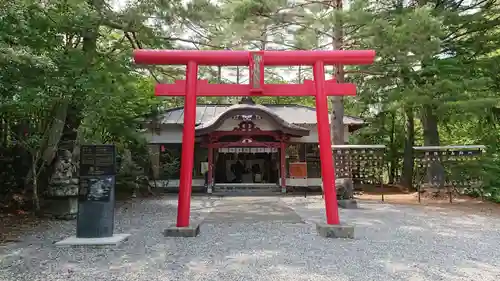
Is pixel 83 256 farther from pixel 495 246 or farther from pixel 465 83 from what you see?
pixel 465 83

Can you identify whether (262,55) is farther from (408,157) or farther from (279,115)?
(408,157)

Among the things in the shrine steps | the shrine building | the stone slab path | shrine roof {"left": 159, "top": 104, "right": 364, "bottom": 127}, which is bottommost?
the stone slab path

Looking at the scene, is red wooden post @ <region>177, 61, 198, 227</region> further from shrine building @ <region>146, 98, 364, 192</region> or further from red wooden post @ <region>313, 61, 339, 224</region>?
shrine building @ <region>146, 98, 364, 192</region>

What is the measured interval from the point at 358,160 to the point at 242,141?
Answer: 4848 millimetres

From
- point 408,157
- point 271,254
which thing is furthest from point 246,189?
point 271,254

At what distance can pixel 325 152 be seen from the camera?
691 cm

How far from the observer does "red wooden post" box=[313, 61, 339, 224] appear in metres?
6.81

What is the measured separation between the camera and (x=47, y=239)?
624cm

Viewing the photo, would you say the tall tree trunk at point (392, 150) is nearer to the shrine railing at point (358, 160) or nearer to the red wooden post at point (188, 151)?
the shrine railing at point (358, 160)

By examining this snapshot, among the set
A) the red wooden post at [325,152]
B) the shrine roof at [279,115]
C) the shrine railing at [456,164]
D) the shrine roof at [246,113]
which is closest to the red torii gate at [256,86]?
the red wooden post at [325,152]

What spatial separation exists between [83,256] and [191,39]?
19.7ft

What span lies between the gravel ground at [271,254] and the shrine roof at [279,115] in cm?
795

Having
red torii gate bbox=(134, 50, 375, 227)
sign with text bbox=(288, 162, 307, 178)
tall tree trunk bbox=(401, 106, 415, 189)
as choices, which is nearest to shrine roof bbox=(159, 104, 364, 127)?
sign with text bbox=(288, 162, 307, 178)

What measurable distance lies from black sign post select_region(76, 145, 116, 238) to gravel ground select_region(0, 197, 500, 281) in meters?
0.53
